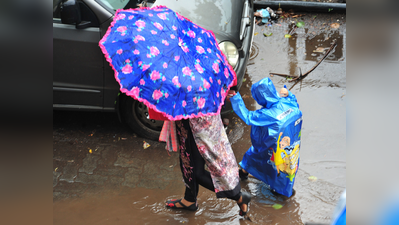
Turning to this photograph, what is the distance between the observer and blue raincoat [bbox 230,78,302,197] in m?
2.91

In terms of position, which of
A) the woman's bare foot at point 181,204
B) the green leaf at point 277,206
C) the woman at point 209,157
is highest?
the woman at point 209,157

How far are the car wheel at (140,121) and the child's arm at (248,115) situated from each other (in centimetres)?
160

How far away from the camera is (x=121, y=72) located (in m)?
2.19

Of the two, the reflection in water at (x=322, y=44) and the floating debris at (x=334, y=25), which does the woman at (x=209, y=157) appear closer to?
the reflection in water at (x=322, y=44)

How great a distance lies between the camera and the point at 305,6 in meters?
6.82

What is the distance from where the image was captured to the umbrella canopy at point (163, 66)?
7.04 feet

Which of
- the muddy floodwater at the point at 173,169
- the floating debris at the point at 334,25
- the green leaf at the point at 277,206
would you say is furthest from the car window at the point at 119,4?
the floating debris at the point at 334,25

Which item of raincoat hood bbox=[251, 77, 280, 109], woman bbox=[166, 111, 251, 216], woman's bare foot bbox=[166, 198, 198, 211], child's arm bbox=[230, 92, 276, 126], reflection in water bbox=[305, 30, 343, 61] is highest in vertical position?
reflection in water bbox=[305, 30, 343, 61]

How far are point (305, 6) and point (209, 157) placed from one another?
17.6 feet

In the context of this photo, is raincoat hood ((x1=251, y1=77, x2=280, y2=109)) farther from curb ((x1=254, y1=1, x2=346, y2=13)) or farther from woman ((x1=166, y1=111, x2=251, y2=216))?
curb ((x1=254, y1=1, x2=346, y2=13))

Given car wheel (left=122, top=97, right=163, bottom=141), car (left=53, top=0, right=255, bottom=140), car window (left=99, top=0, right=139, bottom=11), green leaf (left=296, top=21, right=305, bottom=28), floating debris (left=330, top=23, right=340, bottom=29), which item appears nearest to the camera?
car (left=53, top=0, right=255, bottom=140)

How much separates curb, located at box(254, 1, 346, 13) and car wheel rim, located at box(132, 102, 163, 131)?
4.10m

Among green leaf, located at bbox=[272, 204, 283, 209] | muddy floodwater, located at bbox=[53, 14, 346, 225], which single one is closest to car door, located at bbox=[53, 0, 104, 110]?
muddy floodwater, located at bbox=[53, 14, 346, 225]
